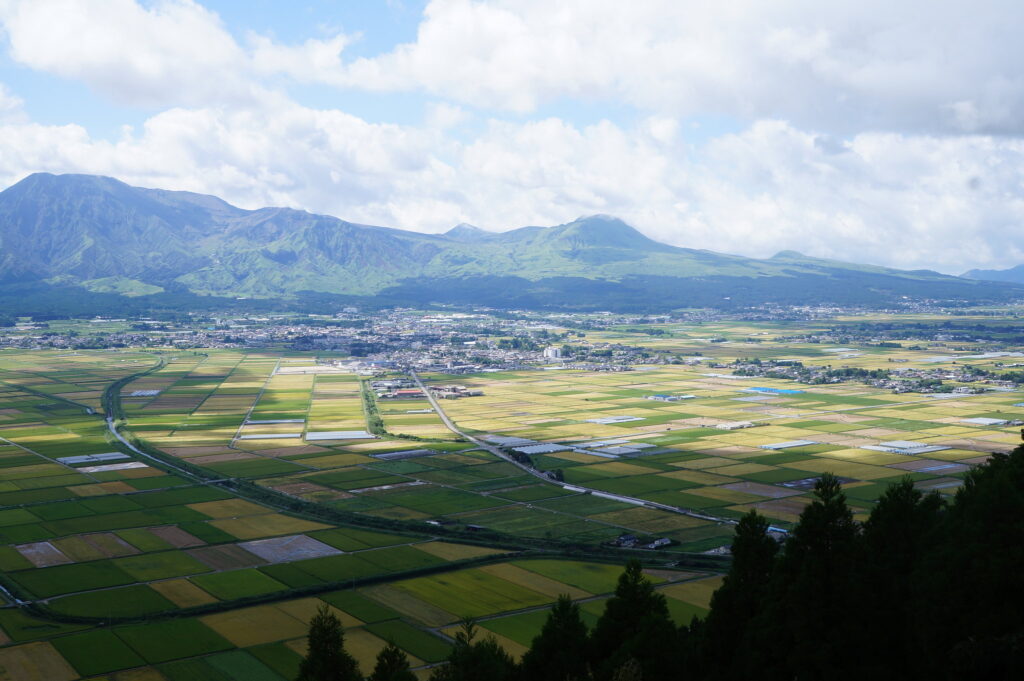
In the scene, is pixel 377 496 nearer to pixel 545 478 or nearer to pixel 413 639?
pixel 545 478

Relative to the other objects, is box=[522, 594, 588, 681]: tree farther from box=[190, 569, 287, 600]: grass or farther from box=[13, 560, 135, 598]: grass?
box=[13, 560, 135, 598]: grass

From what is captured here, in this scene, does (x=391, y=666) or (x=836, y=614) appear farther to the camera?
(x=836, y=614)

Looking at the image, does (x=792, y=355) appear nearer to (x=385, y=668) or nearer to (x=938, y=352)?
(x=938, y=352)

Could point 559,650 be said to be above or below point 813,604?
below

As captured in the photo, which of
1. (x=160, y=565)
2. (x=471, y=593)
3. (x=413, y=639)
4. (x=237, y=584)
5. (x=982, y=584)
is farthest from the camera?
(x=160, y=565)

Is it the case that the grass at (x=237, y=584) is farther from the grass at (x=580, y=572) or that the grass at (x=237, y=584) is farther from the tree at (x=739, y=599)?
the tree at (x=739, y=599)

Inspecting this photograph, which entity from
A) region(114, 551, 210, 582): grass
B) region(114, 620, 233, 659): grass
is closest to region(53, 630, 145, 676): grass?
region(114, 620, 233, 659): grass

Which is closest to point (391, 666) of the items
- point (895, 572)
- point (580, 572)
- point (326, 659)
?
point (326, 659)

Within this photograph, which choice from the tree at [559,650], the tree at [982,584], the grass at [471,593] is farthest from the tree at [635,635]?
the grass at [471,593]
